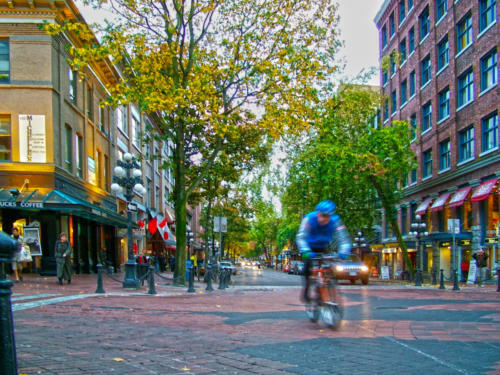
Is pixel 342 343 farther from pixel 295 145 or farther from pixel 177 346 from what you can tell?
pixel 295 145

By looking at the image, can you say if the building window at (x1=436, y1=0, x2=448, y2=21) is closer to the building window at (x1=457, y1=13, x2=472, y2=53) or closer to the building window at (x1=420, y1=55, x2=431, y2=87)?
the building window at (x1=457, y1=13, x2=472, y2=53)

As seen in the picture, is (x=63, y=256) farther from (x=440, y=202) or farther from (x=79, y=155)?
(x=440, y=202)

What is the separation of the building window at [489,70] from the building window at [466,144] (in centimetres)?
291

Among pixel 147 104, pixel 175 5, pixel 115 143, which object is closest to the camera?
pixel 147 104

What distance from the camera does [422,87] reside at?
37.3 meters

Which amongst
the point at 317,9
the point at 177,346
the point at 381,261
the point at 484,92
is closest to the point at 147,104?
the point at 317,9

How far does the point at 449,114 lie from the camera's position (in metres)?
32.5

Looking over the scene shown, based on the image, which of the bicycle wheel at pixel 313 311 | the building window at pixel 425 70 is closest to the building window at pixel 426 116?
the building window at pixel 425 70

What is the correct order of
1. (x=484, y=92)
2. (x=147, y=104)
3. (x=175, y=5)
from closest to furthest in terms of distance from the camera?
(x=147, y=104) → (x=175, y=5) → (x=484, y=92)

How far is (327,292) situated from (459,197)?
81.0 ft

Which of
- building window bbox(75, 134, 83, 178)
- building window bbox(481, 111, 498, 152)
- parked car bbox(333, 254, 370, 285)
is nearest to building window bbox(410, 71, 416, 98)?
building window bbox(481, 111, 498, 152)

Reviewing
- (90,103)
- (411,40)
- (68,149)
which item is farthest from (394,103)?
(68,149)

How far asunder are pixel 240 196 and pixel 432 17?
21.9m

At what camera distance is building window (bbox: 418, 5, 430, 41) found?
36.9 meters
